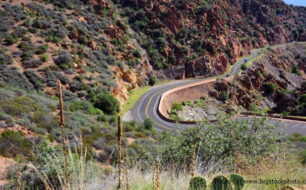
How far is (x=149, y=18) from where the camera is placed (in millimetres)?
57125

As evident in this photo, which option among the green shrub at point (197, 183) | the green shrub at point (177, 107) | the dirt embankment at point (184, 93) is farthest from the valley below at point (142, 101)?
the green shrub at point (177, 107)

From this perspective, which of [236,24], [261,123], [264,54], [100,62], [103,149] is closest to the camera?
[261,123]

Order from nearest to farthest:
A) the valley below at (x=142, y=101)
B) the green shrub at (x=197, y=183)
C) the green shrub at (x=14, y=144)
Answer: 1. the green shrub at (x=197, y=183)
2. the valley below at (x=142, y=101)
3. the green shrub at (x=14, y=144)

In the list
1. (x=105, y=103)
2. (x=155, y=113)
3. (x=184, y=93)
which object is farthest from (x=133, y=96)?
(x=105, y=103)

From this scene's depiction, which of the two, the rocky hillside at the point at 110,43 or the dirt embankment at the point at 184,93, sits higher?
the rocky hillside at the point at 110,43

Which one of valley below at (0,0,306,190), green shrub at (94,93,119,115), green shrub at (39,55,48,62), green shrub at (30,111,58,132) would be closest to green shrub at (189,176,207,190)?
valley below at (0,0,306,190)

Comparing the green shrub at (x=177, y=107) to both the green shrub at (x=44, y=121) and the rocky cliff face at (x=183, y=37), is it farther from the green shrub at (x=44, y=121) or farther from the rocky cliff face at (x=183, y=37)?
the green shrub at (x=44, y=121)

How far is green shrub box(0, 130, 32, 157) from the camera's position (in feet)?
33.5

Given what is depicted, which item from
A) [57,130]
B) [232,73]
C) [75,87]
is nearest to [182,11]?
[232,73]

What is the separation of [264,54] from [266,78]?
16746 millimetres

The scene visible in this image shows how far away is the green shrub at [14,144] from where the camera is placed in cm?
1020

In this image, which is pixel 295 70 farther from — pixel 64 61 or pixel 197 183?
pixel 197 183

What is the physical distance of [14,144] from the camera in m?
10.6

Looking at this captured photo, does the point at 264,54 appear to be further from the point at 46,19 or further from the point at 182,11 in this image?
the point at 46,19
